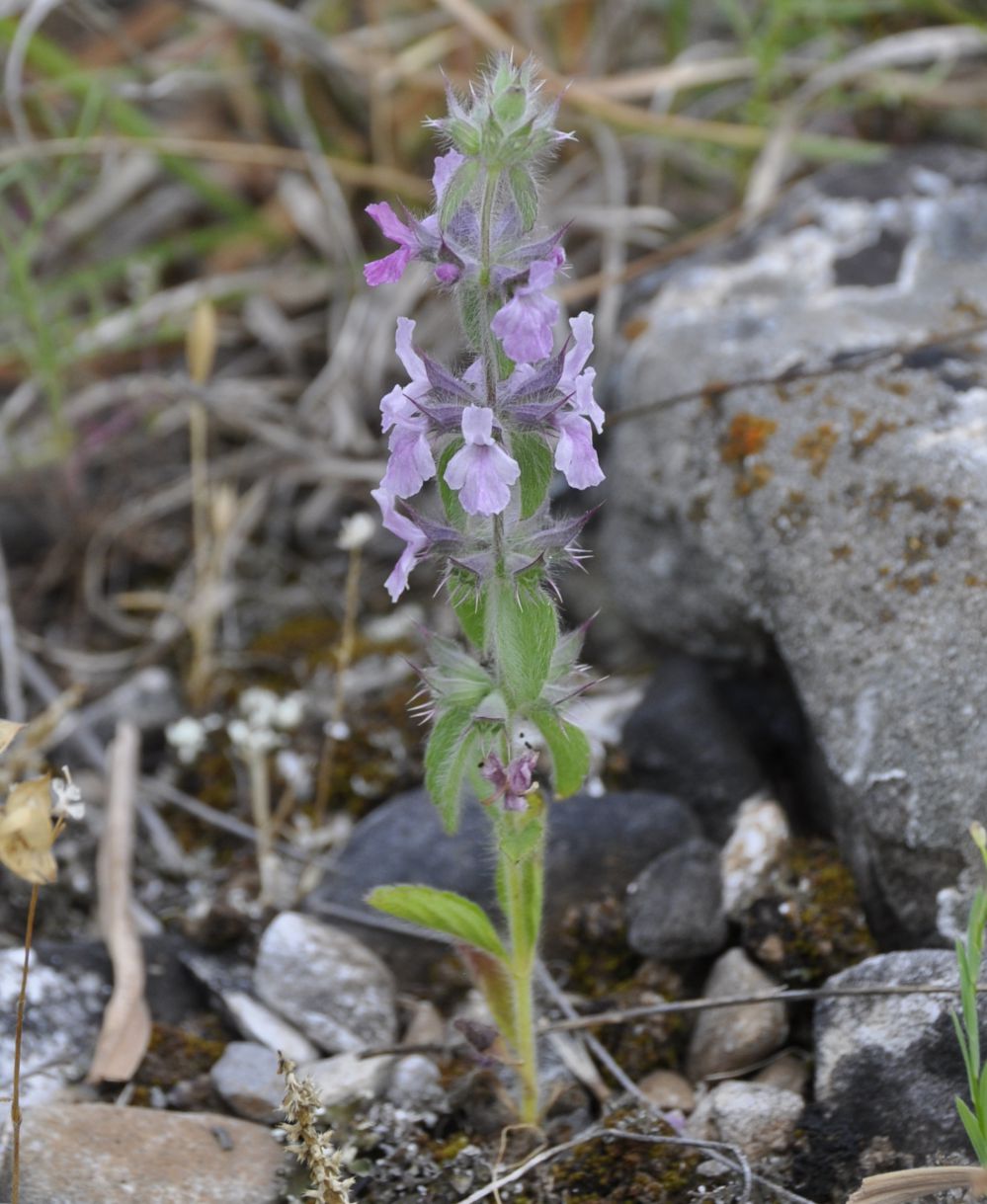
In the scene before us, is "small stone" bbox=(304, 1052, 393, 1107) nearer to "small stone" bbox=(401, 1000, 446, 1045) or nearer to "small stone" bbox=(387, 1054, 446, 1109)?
"small stone" bbox=(387, 1054, 446, 1109)

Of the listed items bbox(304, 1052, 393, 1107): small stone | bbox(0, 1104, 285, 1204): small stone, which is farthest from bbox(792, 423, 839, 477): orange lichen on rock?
bbox(0, 1104, 285, 1204): small stone

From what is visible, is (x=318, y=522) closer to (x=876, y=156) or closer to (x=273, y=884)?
(x=273, y=884)

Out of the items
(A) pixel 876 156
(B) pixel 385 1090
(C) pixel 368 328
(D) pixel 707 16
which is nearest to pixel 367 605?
(C) pixel 368 328

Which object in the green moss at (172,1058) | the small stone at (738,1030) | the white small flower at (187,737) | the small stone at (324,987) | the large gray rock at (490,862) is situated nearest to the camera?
the small stone at (738,1030)

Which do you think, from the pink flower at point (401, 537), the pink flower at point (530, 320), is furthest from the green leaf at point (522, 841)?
the pink flower at point (530, 320)

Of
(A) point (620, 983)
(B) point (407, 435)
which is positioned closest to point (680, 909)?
(A) point (620, 983)

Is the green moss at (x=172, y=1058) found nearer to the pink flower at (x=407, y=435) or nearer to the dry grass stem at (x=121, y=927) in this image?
the dry grass stem at (x=121, y=927)
